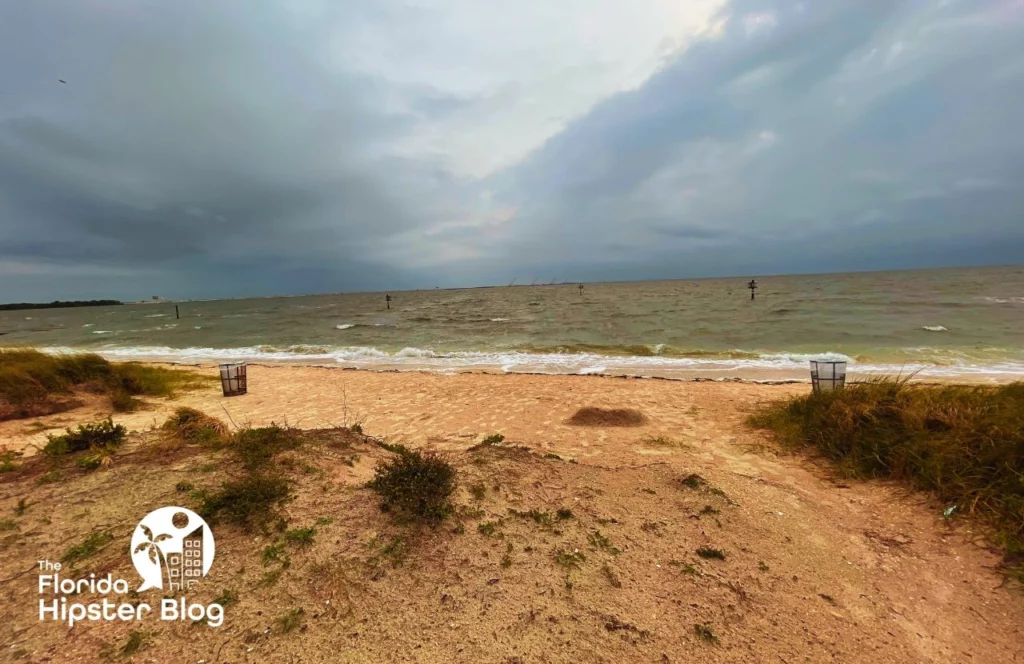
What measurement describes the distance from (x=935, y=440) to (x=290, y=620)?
20.9 ft

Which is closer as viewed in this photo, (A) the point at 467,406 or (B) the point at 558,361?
(A) the point at 467,406

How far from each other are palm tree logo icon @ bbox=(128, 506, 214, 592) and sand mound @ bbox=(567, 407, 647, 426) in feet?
18.4

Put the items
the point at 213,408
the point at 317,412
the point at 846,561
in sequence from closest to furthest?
the point at 846,561 → the point at 317,412 → the point at 213,408

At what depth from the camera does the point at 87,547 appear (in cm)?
291

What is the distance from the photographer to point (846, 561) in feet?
11.0

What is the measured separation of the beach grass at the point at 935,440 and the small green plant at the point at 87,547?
6.71 metres

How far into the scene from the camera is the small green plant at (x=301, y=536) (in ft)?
10.2

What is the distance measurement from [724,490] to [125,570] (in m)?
5.07

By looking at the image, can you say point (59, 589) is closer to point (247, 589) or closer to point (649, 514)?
point (247, 589)

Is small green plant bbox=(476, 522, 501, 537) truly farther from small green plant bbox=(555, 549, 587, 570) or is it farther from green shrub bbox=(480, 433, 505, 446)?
green shrub bbox=(480, 433, 505, 446)

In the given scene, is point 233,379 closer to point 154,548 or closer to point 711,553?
point 154,548

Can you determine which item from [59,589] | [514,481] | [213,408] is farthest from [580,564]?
[213,408]

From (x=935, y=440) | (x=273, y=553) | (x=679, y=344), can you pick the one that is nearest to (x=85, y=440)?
(x=273, y=553)

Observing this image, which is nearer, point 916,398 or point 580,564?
point 580,564
